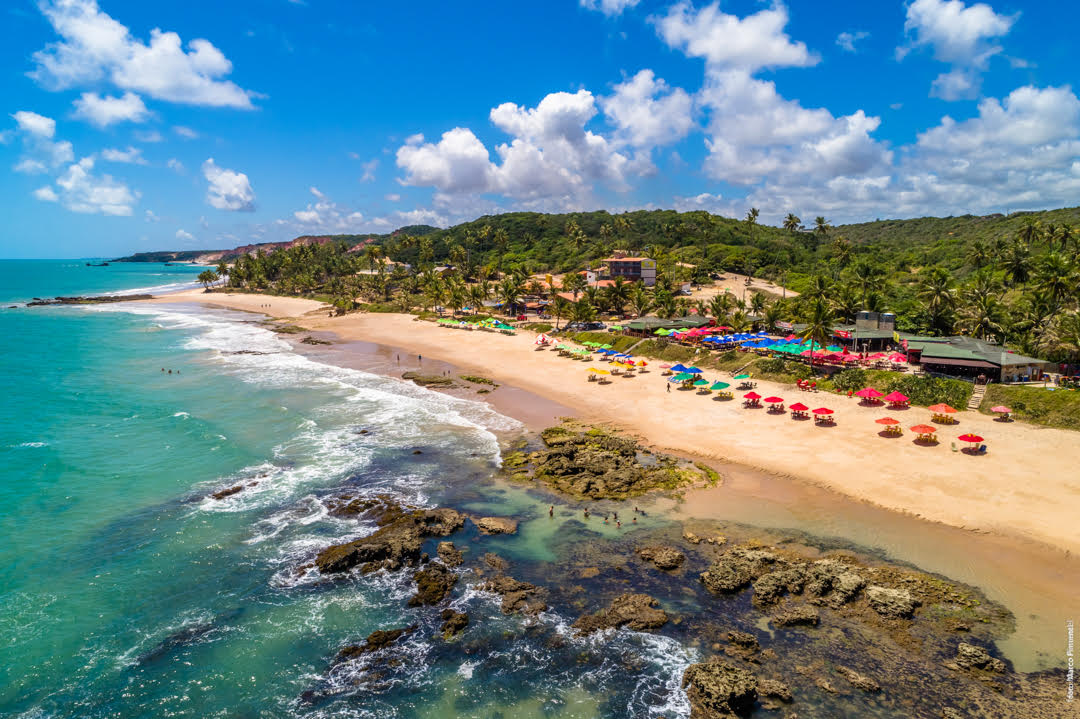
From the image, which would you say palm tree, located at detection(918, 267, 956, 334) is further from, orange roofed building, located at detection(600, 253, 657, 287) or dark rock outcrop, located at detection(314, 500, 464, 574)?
dark rock outcrop, located at detection(314, 500, 464, 574)

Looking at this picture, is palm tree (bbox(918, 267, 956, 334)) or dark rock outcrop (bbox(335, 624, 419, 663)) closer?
dark rock outcrop (bbox(335, 624, 419, 663))

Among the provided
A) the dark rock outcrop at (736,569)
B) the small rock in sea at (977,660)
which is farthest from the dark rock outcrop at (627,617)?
the small rock in sea at (977,660)

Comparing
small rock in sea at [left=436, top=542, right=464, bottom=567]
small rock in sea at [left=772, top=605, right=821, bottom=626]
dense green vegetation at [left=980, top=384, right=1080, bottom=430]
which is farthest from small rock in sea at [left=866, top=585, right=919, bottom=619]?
dense green vegetation at [left=980, top=384, right=1080, bottom=430]

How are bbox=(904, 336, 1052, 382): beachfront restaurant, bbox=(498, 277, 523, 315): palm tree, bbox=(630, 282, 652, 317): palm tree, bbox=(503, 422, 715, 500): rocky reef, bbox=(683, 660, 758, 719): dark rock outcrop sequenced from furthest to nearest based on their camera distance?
bbox=(498, 277, 523, 315): palm tree, bbox=(630, 282, 652, 317): palm tree, bbox=(904, 336, 1052, 382): beachfront restaurant, bbox=(503, 422, 715, 500): rocky reef, bbox=(683, 660, 758, 719): dark rock outcrop

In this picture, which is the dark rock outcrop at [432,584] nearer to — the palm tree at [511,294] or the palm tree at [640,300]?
the palm tree at [640,300]

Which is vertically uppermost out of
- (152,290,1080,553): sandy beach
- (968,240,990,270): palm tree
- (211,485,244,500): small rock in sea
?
(968,240,990,270): palm tree

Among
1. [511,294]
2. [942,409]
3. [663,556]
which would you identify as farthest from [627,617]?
[511,294]

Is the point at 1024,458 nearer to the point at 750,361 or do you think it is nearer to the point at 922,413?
the point at 922,413

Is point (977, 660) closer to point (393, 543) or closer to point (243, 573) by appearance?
point (393, 543)
